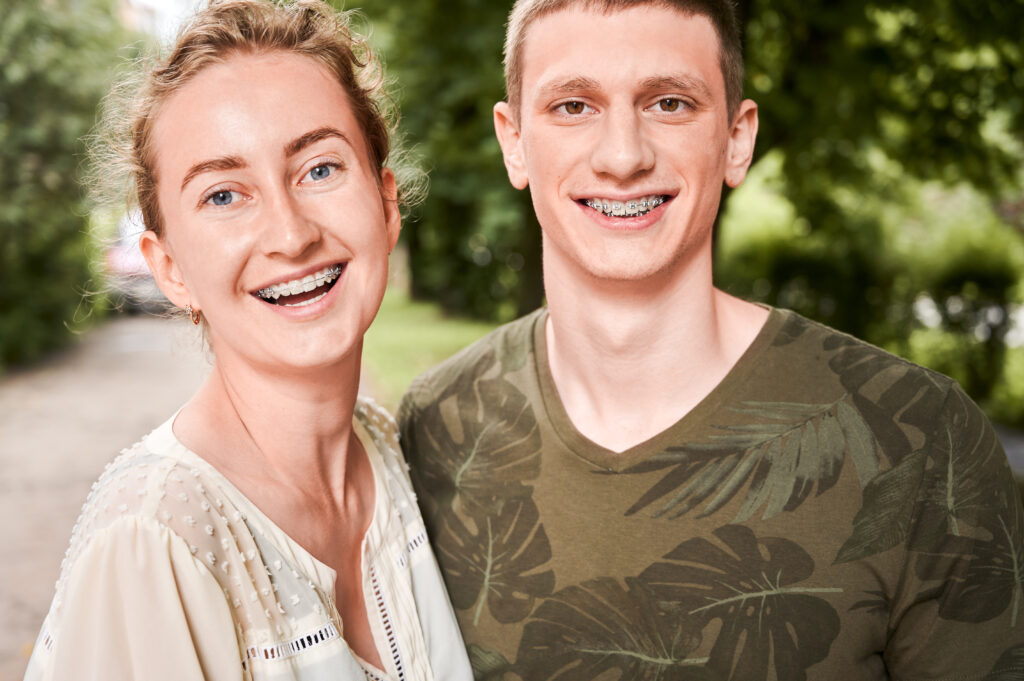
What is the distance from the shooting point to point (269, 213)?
75.8 inches

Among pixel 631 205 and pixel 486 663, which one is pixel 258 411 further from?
pixel 631 205

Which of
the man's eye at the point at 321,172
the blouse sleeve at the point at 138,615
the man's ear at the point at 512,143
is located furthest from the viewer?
the man's ear at the point at 512,143

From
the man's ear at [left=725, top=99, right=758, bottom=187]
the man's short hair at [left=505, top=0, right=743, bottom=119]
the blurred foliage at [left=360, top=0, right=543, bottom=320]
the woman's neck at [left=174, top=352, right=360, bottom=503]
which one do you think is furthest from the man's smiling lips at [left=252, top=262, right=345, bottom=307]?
the man's ear at [left=725, top=99, right=758, bottom=187]

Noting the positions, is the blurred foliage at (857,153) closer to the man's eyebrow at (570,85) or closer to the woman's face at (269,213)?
the man's eyebrow at (570,85)

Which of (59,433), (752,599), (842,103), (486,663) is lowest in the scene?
(59,433)

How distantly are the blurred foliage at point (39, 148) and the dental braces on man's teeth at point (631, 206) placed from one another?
477 inches

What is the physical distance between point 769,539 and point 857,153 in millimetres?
6317

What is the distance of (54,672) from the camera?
60.9 inches

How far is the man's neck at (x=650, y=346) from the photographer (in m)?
2.28

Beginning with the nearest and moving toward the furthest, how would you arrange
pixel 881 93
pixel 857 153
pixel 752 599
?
pixel 752 599
pixel 881 93
pixel 857 153

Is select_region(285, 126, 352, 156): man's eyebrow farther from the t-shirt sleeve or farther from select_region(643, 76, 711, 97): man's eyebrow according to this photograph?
the t-shirt sleeve

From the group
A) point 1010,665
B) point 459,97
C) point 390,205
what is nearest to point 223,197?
point 390,205

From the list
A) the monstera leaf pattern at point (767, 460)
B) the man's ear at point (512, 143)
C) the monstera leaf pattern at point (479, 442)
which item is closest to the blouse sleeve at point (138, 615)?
the monstera leaf pattern at point (479, 442)

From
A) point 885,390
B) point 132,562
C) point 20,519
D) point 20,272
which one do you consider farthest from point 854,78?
point 20,272
